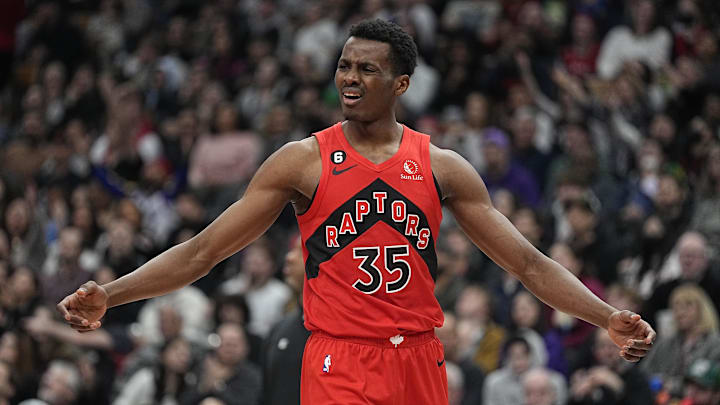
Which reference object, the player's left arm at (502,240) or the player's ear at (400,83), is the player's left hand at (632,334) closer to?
the player's left arm at (502,240)

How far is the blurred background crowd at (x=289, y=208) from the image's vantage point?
9.60 m

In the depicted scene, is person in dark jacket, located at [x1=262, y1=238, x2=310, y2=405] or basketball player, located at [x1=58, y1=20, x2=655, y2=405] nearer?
basketball player, located at [x1=58, y1=20, x2=655, y2=405]

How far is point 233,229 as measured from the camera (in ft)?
16.7

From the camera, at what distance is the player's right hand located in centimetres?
490

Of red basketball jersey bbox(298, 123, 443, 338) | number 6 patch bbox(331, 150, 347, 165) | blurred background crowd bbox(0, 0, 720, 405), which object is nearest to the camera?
red basketball jersey bbox(298, 123, 443, 338)

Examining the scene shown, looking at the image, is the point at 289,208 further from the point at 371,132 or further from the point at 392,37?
the point at 392,37

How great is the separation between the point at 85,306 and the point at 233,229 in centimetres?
70

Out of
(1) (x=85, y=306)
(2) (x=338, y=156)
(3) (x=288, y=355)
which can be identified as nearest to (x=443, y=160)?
(2) (x=338, y=156)

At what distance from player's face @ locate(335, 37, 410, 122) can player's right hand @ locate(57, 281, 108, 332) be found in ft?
4.24

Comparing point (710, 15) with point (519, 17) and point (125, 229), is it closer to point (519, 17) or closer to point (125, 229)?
point (519, 17)

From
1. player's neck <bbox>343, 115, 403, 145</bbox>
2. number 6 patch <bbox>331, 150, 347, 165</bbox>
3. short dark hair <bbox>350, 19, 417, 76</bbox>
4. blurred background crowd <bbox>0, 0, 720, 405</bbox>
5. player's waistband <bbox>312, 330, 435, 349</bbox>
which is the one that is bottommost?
blurred background crowd <bbox>0, 0, 720, 405</bbox>

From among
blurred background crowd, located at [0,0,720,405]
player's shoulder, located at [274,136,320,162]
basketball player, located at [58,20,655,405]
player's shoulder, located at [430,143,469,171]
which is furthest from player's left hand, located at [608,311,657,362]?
blurred background crowd, located at [0,0,720,405]

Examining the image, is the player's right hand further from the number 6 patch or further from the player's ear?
the player's ear

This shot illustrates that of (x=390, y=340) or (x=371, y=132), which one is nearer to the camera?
(x=390, y=340)
